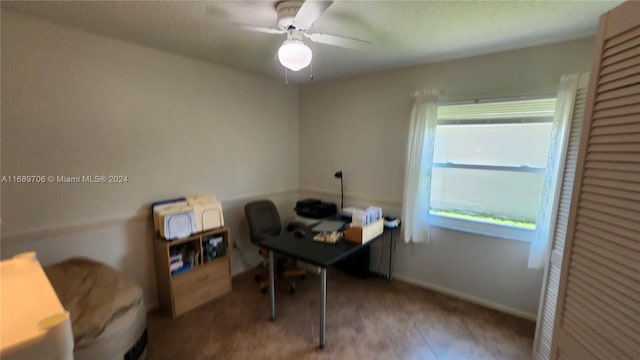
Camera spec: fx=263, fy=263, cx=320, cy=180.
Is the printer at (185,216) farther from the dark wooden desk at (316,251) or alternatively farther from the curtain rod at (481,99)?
the curtain rod at (481,99)

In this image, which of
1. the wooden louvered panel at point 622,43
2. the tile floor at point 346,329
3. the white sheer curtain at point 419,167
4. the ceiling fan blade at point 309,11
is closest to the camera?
the wooden louvered panel at point 622,43

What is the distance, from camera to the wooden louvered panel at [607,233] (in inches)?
31.0

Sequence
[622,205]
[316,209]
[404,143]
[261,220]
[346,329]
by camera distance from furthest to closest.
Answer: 1. [316,209]
2. [261,220]
3. [404,143]
4. [346,329]
5. [622,205]

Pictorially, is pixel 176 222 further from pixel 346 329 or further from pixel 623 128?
pixel 623 128

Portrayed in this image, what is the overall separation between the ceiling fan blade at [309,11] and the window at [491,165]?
1.85 metres

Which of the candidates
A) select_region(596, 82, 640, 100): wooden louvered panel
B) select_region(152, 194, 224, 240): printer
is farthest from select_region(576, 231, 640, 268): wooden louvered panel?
select_region(152, 194, 224, 240): printer

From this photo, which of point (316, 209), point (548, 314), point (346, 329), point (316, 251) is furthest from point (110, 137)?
point (548, 314)

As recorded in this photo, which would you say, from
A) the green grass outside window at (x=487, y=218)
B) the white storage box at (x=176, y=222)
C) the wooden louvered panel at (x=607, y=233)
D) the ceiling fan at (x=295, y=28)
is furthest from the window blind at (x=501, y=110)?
the white storage box at (x=176, y=222)

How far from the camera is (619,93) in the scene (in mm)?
838

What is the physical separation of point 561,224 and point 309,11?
2.09 m

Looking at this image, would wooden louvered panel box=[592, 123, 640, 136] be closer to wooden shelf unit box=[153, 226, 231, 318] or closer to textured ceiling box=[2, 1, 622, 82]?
textured ceiling box=[2, 1, 622, 82]

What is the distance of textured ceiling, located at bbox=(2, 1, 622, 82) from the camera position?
5.25ft

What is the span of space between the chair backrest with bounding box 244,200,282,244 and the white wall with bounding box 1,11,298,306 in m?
0.26

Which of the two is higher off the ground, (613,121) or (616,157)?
(613,121)
